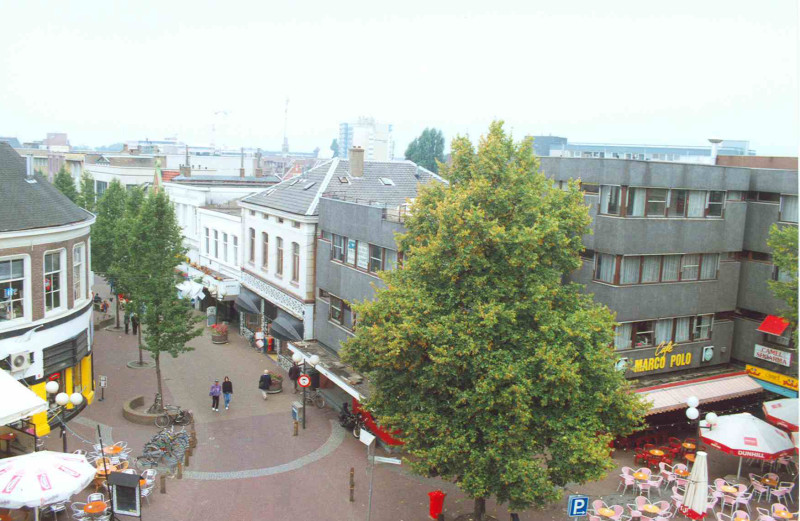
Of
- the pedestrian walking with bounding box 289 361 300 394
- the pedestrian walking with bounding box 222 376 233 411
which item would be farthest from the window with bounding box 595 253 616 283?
the pedestrian walking with bounding box 222 376 233 411

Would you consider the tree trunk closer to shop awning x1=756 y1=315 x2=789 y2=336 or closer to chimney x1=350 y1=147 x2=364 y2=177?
shop awning x1=756 y1=315 x2=789 y2=336

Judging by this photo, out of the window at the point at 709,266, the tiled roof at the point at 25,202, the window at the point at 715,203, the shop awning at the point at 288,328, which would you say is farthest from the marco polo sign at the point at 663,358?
the tiled roof at the point at 25,202

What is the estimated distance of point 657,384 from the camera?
24406 mm

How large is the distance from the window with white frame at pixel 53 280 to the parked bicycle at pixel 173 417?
17.9 feet

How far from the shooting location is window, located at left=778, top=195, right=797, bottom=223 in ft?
80.8

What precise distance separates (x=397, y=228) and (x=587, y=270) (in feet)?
22.8

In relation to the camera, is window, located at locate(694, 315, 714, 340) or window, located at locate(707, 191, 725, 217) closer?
window, located at locate(707, 191, 725, 217)

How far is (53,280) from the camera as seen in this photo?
955 inches

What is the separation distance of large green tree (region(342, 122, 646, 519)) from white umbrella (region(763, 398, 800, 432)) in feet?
24.2

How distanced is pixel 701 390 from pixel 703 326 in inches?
113

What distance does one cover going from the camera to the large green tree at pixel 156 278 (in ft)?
85.2

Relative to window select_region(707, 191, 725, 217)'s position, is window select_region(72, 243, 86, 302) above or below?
below

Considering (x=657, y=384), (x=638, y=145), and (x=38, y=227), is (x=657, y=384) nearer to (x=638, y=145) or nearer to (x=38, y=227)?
(x=38, y=227)

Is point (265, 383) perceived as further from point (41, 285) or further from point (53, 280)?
point (41, 285)
